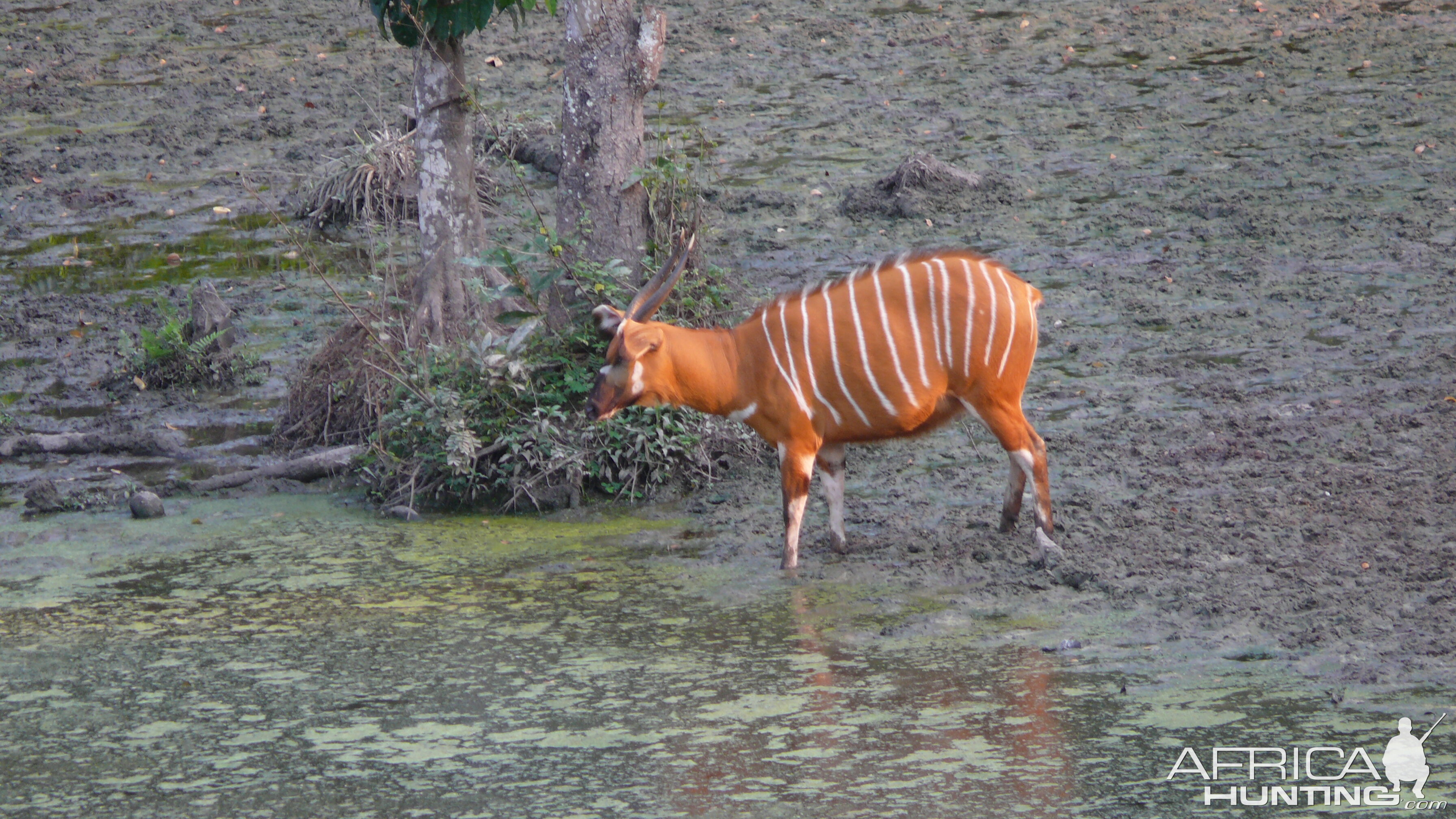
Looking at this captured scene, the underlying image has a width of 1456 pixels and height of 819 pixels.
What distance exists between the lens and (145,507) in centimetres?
809

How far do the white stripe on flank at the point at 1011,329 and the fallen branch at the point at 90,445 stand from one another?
497cm

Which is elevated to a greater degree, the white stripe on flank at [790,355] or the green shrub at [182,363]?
the white stripe on flank at [790,355]

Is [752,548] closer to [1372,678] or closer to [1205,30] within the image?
[1372,678]

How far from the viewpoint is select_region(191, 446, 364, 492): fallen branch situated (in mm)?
8508

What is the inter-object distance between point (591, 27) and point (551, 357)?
1813mm

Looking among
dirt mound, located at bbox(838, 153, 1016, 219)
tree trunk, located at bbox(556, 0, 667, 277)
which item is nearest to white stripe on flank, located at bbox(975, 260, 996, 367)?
tree trunk, located at bbox(556, 0, 667, 277)

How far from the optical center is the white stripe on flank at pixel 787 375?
6949 millimetres

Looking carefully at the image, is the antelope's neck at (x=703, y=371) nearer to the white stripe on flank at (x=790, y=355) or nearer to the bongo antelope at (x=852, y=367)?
the bongo antelope at (x=852, y=367)

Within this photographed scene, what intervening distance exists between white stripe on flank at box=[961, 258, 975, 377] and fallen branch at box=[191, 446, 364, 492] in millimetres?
3517

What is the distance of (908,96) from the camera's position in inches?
540

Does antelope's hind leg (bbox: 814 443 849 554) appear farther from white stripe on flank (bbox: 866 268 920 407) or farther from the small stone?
the small stone

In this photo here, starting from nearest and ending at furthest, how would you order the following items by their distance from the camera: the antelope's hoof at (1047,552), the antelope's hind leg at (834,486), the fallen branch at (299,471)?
1. the antelope's hoof at (1047,552)
2. the antelope's hind leg at (834,486)
3. the fallen branch at (299,471)

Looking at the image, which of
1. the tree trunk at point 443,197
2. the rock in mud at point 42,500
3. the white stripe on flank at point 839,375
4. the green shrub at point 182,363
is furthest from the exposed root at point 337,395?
the white stripe on flank at point 839,375

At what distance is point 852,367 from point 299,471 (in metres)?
3.43
